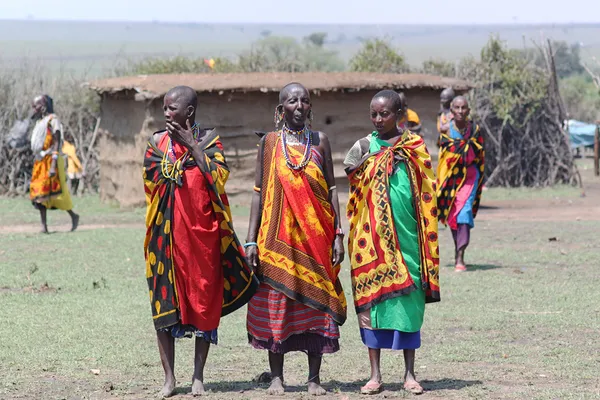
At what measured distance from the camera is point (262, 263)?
604 cm

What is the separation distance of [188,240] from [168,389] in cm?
84

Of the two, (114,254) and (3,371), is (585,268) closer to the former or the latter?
(114,254)

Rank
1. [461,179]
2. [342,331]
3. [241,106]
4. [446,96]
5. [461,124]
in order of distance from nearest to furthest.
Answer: [342,331]
[461,124]
[461,179]
[446,96]
[241,106]

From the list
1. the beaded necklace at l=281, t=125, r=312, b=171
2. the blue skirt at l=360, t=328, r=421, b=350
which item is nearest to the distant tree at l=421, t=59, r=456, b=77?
the beaded necklace at l=281, t=125, r=312, b=171

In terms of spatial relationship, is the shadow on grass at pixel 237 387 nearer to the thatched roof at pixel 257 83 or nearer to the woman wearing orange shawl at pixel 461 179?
the woman wearing orange shawl at pixel 461 179

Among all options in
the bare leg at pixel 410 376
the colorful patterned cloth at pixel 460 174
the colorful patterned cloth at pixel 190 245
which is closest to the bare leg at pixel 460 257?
the colorful patterned cloth at pixel 460 174

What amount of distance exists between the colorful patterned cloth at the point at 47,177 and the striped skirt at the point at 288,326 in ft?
27.0

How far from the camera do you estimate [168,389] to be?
6.03m

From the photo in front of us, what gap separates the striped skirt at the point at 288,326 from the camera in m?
6.02

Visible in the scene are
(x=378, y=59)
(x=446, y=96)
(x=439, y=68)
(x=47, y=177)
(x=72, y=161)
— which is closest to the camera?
(x=446, y=96)

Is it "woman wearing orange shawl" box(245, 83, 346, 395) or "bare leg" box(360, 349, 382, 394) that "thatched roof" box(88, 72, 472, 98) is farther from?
"bare leg" box(360, 349, 382, 394)

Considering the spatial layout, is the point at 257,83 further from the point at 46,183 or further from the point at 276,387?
the point at 276,387

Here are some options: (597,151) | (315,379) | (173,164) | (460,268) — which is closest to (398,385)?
(315,379)

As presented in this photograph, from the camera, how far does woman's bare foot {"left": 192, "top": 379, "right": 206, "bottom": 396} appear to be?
600 centimetres
